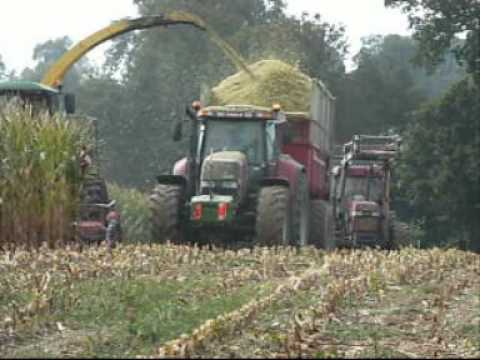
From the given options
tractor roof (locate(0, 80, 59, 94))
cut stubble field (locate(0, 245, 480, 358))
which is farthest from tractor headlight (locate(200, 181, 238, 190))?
cut stubble field (locate(0, 245, 480, 358))

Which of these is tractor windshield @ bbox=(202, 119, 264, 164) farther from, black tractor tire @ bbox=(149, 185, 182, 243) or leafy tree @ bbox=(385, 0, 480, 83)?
leafy tree @ bbox=(385, 0, 480, 83)

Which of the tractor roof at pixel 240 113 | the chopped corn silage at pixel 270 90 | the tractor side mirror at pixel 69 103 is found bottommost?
the tractor roof at pixel 240 113

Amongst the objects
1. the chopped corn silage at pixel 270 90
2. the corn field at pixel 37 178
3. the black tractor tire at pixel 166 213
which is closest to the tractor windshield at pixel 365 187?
the chopped corn silage at pixel 270 90

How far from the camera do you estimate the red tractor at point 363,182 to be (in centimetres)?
3102

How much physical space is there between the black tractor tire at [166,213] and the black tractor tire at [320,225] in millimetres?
3535

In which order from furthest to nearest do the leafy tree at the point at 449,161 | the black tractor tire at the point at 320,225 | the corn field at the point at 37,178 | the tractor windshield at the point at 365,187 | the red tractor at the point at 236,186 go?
the leafy tree at the point at 449,161 < the tractor windshield at the point at 365,187 < the black tractor tire at the point at 320,225 < the red tractor at the point at 236,186 < the corn field at the point at 37,178

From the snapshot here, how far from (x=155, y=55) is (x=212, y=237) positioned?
51.6 meters

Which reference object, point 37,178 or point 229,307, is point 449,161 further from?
point 229,307

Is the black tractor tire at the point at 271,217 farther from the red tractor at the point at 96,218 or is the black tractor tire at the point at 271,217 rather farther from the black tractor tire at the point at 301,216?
the red tractor at the point at 96,218

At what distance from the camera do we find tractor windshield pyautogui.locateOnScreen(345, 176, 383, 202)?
105 ft

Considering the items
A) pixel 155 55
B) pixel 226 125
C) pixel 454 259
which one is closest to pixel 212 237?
pixel 226 125

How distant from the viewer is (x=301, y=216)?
23.4m

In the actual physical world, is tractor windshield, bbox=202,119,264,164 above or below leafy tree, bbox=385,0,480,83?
below

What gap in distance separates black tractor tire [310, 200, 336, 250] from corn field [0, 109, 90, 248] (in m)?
6.15
